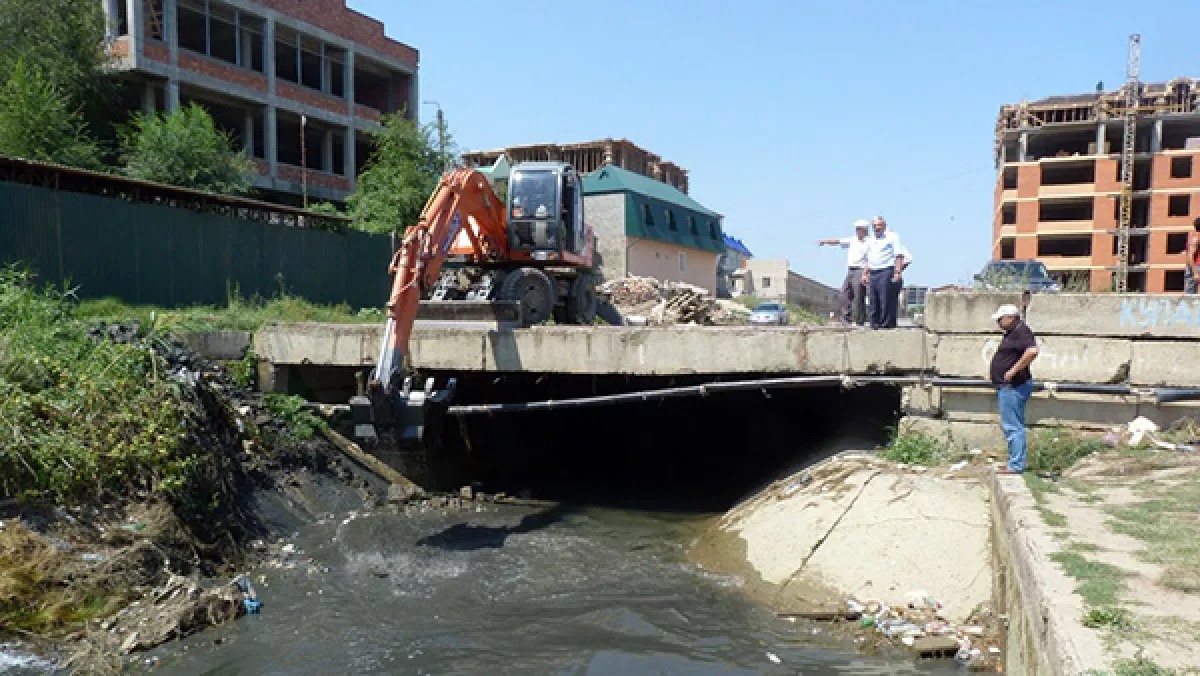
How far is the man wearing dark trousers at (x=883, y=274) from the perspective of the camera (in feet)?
33.3

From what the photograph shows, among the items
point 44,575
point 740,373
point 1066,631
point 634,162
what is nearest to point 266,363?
point 44,575

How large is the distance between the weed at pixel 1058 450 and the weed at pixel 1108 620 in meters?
4.45

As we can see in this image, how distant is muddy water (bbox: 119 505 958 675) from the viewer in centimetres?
638

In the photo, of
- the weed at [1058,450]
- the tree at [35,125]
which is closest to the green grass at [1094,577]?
the weed at [1058,450]

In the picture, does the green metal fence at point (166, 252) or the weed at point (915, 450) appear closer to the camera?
the weed at point (915, 450)

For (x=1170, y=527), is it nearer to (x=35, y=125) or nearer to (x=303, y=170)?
(x=35, y=125)

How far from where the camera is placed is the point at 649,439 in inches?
621

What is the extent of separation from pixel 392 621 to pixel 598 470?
7.40 m

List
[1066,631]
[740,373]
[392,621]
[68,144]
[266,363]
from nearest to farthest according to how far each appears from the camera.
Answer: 1. [1066,631]
2. [392,621]
3. [740,373]
4. [266,363]
5. [68,144]

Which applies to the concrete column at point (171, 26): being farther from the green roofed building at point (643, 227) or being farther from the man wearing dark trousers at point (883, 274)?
the man wearing dark trousers at point (883, 274)

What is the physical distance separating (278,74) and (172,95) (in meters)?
7.43

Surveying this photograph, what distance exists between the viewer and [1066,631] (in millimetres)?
3920

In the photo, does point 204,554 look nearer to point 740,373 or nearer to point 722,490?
point 740,373

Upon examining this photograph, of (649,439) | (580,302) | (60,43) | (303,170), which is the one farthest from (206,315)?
(60,43)
